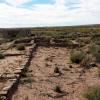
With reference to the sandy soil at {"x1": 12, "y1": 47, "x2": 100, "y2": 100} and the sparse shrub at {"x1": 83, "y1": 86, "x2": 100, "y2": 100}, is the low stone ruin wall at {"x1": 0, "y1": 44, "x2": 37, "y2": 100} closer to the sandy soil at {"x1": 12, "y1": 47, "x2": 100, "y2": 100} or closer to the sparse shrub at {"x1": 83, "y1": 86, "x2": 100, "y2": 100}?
the sandy soil at {"x1": 12, "y1": 47, "x2": 100, "y2": 100}

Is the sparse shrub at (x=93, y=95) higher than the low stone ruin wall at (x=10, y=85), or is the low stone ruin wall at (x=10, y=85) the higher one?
the sparse shrub at (x=93, y=95)

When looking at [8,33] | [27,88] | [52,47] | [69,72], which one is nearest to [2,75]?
[27,88]

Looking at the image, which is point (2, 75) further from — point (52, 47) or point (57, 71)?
point (52, 47)

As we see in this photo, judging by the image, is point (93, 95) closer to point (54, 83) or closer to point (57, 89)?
point (57, 89)

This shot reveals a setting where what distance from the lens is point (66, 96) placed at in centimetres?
1498

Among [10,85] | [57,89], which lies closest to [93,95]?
[57,89]

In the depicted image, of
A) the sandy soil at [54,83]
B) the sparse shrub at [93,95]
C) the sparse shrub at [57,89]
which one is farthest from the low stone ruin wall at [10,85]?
the sparse shrub at [93,95]

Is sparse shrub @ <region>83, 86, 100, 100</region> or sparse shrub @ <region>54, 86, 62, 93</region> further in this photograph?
sparse shrub @ <region>54, 86, 62, 93</region>

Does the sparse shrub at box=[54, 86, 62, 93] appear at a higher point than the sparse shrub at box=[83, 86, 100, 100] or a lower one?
lower

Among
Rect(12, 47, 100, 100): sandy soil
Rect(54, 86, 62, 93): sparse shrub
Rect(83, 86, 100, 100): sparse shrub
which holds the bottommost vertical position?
Rect(12, 47, 100, 100): sandy soil

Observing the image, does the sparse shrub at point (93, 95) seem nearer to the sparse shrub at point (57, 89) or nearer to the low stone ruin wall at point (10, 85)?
the sparse shrub at point (57, 89)

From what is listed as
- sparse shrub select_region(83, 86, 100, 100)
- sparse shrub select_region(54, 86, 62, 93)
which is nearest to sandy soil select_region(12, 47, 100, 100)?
sparse shrub select_region(54, 86, 62, 93)

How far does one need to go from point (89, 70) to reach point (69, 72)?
61.7 inches

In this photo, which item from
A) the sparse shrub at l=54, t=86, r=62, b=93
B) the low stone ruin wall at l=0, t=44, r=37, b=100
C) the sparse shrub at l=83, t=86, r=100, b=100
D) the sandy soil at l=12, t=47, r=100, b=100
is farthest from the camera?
the sparse shrub at l=54, t=86, r=62, b=93
